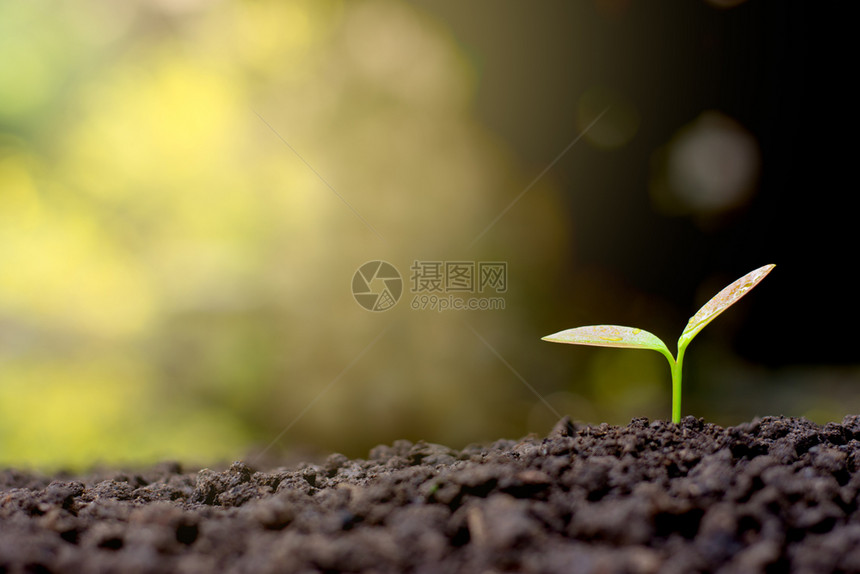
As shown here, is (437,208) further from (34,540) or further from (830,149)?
(34,540)

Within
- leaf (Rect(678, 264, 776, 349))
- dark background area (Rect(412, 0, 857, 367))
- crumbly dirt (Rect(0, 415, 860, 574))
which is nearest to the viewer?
crumbly dirt (Rect(0, 415, 860, 574))

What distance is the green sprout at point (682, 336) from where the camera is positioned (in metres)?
0.93

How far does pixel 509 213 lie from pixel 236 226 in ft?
3.16

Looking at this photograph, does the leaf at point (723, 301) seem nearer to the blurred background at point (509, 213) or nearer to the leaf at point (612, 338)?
the leaf at point (612, 338)

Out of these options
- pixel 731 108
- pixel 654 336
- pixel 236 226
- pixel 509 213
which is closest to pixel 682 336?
pixel 654 336

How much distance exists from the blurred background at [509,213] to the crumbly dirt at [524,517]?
4.15 ft

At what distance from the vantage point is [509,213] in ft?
7.07

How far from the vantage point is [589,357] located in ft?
7.18

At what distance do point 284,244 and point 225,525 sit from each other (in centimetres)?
166

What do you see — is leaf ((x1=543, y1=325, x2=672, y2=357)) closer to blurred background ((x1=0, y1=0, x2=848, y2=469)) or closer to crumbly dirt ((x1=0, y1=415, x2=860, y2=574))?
crumbly dirt ((x1=0, y1=415, x2=860, y2=574))

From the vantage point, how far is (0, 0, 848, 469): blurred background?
2.12 m

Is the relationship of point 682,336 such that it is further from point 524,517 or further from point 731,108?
point 731,108

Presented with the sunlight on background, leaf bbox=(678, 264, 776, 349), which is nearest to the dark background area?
the sunlight on background

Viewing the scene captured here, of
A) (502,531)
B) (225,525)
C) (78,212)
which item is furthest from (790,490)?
(78,212)
